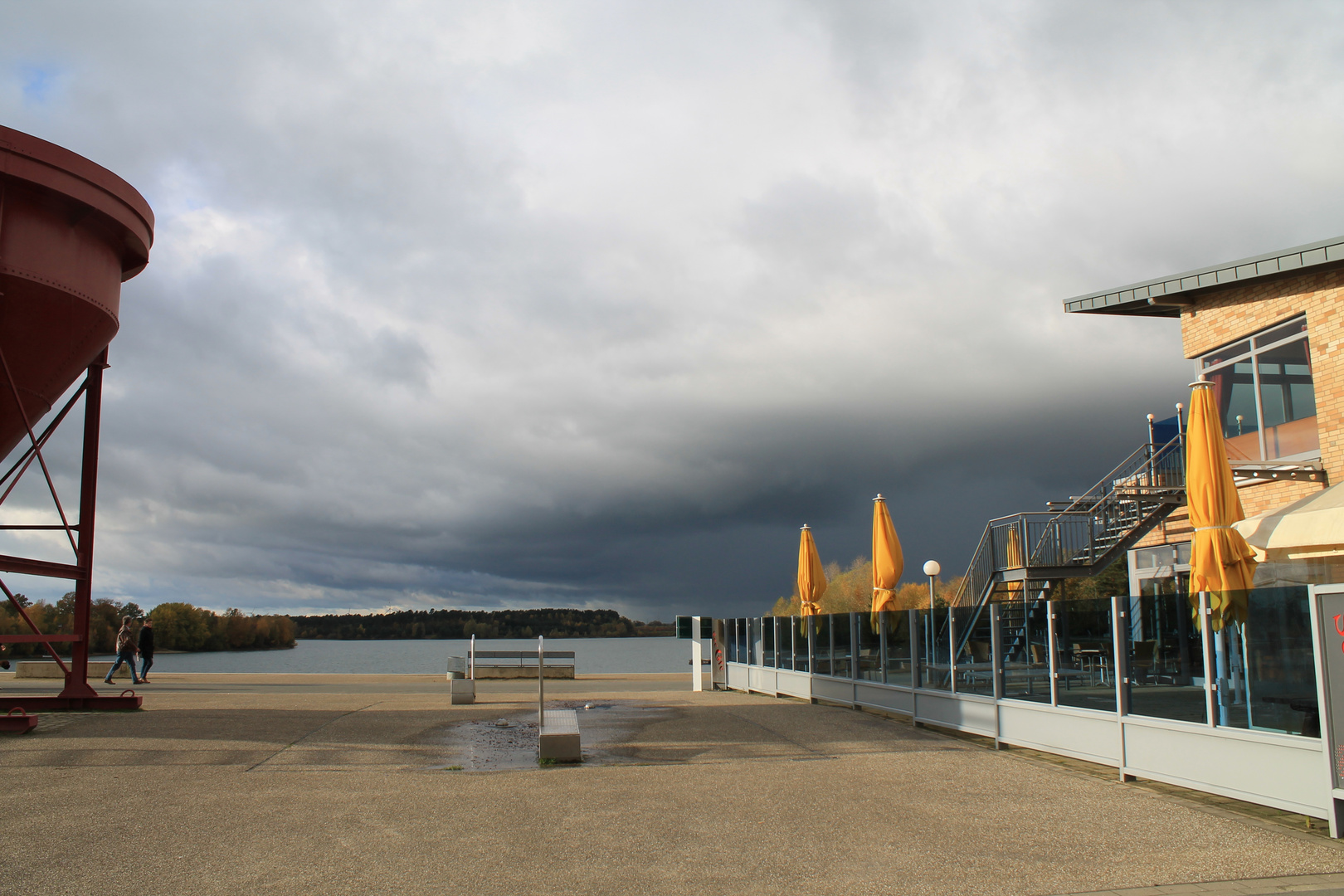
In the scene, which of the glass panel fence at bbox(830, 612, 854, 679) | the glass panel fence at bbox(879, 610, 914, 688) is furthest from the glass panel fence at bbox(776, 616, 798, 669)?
the glass panel fence at bbox(879, 610, 914, 688)

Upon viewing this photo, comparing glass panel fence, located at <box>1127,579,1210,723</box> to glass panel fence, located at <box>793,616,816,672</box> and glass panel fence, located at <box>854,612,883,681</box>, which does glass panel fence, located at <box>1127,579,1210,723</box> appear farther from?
glass panel fence, located at <box>793,616,816,672</box>

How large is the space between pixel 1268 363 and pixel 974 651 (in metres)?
8.84

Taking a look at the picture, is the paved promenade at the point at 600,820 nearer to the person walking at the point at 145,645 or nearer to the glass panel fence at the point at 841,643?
the glass panel fence at the point at 841,643

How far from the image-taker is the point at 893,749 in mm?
11000

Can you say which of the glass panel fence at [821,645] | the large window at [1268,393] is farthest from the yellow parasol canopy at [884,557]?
the large window at [1268,393]

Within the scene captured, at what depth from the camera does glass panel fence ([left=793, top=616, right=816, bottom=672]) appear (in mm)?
18297

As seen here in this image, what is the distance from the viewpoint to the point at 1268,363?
51.6 ft

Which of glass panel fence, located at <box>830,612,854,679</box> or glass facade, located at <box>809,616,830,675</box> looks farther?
glass facade, located at <box>809,616,830,675</box>

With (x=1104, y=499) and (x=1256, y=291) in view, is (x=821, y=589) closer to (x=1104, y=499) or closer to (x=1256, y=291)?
(x=1104, y=499)

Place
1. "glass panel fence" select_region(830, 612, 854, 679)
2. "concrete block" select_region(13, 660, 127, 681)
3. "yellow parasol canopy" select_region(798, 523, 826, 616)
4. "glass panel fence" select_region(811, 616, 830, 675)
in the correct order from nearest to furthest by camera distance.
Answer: "glass panel fence" select_region(830, 612, 854, 679)
"glass panel fence" select_region(811, 616, 830, 675)
"yellow parasol canopy" select_region(798, 523, 826, 616)
"concrete block" select_region(13, 660, 127, 681)

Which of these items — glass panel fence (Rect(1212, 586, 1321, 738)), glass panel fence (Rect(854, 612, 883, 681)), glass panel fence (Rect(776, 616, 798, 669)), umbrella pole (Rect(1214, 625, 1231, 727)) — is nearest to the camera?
glass panel fence (Rect(1212, 586, 1321, 738))

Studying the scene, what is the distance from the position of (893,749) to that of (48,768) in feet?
31.4

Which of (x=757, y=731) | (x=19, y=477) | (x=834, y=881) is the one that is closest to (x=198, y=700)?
(x=19, y=477)

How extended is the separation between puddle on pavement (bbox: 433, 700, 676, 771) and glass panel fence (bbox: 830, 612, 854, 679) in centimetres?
319
